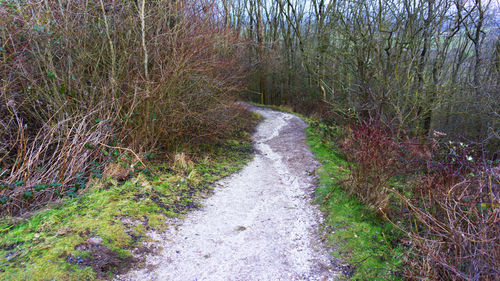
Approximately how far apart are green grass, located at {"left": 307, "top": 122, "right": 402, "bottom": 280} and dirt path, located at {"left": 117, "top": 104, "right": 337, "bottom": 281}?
0.77 ft

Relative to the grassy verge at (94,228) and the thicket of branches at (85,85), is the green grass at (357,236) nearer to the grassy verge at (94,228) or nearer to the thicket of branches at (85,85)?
the grassy verge at (94,228)

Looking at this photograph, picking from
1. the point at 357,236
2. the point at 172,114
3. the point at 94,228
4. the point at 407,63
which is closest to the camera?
the point at 94,228

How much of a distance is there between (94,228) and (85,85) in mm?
3180

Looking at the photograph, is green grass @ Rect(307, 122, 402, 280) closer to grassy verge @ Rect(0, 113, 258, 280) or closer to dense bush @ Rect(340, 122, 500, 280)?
dense bush @ Rect(340, 122, 500, 280)

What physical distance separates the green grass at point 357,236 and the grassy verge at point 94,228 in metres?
2.33

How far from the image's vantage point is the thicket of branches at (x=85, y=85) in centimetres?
456

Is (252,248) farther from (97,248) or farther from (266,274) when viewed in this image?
(97,248)

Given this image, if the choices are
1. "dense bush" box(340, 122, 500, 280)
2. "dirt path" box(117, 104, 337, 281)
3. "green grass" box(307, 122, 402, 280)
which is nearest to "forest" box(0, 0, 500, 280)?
"dense bush" box(340, 122, 500, 280)

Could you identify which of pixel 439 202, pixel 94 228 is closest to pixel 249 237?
pixel 94 228

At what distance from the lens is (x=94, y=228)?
3529 mm

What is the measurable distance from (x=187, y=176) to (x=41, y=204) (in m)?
2.59

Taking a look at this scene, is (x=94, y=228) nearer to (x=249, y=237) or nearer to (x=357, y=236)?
(x=249, y=237)

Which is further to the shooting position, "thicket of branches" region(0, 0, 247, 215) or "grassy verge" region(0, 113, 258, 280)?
"thicket of branches" region(0, 0, 247, 215)

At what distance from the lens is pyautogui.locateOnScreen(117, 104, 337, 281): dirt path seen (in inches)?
128
